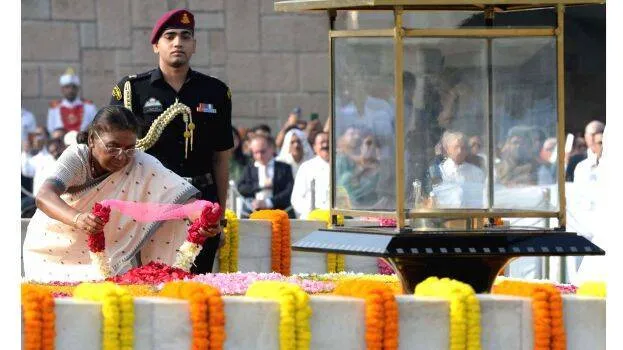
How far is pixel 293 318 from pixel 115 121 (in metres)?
2.70

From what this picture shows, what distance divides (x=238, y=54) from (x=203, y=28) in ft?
1.61

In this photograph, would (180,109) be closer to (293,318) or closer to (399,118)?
(399,118)

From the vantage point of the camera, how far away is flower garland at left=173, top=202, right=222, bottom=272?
951 centimetres

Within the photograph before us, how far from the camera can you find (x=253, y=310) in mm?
7125

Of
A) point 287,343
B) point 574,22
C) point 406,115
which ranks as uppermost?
point 574,22

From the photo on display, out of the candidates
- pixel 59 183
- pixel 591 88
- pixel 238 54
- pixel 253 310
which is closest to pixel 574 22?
pixel 591 88

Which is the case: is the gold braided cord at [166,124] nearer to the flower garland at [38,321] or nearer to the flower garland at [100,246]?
the flower garland at [100,246]

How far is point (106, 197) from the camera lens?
9844mm

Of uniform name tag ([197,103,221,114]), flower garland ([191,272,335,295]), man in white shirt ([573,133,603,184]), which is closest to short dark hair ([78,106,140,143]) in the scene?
flower garland ([191,272,335,295])

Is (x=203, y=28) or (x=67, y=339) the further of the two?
(x=203, y=28)

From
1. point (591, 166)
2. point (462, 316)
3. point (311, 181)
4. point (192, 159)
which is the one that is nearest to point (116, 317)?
point (462, 316)

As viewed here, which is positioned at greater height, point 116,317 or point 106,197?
point 106,197

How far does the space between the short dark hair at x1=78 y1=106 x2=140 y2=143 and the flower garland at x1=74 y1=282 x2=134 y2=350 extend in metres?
2.63

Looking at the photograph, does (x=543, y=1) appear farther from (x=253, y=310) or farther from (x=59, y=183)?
(x=59, y=183)
